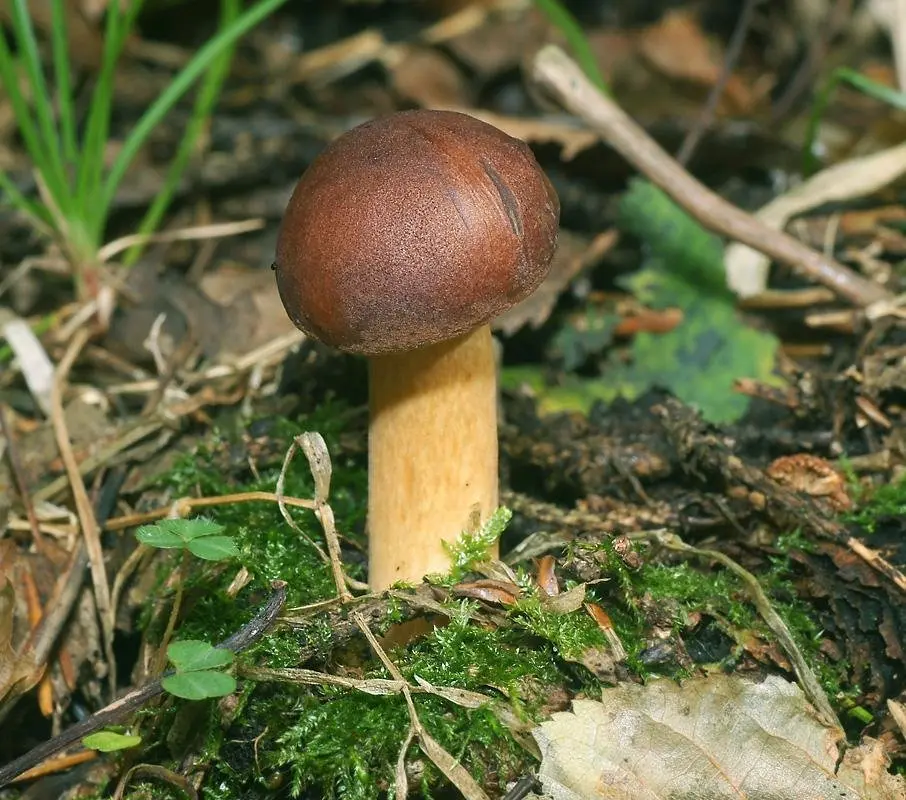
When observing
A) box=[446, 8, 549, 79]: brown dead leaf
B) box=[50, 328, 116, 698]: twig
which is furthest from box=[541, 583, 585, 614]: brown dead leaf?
box=[446, 8, 549, 79]: brown dead leaf

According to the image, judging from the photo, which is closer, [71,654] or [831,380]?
[71,654]

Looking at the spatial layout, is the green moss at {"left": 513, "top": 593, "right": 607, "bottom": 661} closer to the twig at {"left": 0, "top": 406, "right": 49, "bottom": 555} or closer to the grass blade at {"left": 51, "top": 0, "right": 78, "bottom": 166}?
the twig at {"left": 0, "top": 406, "right": 49, "bottom": 555}

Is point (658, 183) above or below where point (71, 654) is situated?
above

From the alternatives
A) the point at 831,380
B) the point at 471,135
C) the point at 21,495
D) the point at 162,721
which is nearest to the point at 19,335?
the point at 21,495

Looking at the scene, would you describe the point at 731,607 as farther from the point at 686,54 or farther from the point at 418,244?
the point at 686,54

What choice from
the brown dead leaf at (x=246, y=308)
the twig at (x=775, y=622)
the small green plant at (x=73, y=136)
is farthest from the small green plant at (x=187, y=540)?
the small green plant at (x=73, y=136)

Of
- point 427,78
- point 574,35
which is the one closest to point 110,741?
point 574,35

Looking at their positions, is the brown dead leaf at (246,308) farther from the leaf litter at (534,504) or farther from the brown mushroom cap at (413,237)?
the brown mushroom cap at (413,237)

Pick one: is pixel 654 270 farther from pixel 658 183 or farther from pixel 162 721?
pixel 162 721
